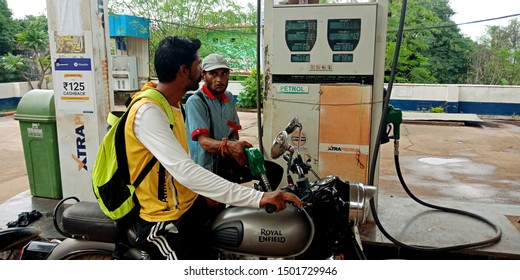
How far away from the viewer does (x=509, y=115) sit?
48.4 feet

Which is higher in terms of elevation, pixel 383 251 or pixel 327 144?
pixel 327 144

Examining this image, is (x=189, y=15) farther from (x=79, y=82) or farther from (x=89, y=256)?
(x=89, y=256)

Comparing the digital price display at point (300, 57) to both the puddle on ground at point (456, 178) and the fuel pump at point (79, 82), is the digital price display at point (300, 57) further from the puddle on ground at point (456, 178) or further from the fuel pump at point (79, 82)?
the puddle on ground at point (456, 178)

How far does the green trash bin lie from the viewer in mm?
3904

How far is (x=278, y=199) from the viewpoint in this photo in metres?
1.72

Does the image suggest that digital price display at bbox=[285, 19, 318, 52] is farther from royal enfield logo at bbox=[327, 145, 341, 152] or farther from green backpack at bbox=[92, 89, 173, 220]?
green backpack at bbox=[92, 89, 173, 220]

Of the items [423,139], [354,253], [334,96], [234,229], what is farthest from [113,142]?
[423,139]

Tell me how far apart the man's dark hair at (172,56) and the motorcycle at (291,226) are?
0.57 m

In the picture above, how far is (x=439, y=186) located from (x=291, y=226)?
451cm

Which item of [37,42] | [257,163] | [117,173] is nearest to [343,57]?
[257,163]

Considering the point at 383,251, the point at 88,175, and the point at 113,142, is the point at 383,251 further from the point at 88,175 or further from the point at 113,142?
the point at 88,175

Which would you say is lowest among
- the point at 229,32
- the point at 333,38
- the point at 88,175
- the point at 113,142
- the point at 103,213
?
the point at 88,175

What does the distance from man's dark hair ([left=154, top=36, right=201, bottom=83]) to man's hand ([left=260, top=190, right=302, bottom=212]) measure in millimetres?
697

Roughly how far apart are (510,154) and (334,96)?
6421mm
